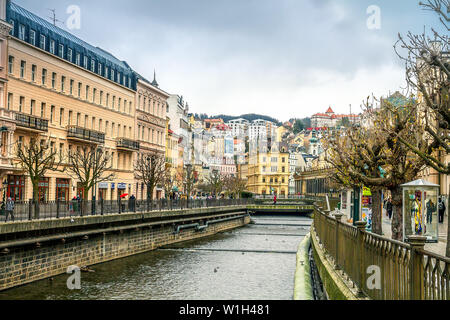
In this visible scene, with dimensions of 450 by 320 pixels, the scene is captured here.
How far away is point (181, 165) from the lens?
11031cm

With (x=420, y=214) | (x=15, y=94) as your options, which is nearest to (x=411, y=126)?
(x=420, y=214)

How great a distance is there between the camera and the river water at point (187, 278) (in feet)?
80.8

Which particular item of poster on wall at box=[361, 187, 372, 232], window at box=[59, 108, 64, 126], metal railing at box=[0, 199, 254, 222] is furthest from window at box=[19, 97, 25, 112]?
poster on wall at box=[361, 187, 372, 232]

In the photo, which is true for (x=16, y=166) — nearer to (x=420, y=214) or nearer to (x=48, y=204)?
(x=48, y=204)

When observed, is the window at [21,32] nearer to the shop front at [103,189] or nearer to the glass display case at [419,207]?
the shop front at [103,189]

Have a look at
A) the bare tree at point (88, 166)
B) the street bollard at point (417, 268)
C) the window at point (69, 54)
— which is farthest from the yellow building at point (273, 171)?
the street bollard at point (417, 268)

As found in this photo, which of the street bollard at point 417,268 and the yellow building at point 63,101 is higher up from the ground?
the yellow building at point 63,101

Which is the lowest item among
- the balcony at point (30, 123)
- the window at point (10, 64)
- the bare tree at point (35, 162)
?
the bare tree at point (35, 162)

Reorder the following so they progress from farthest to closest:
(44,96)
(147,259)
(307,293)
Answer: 1. (44,96)
2. (147,259)
3. (307,293)

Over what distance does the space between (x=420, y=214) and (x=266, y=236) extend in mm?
38577

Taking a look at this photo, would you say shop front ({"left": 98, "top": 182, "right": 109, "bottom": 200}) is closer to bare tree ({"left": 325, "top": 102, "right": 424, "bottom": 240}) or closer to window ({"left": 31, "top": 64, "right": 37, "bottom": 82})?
window ({"left": 31, "top": 64, "right": 37, "bottom": 82})

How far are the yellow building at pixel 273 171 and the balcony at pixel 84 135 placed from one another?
114 meters

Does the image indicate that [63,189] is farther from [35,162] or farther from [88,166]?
[35,162]

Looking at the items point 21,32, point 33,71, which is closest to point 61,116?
point 33,71
